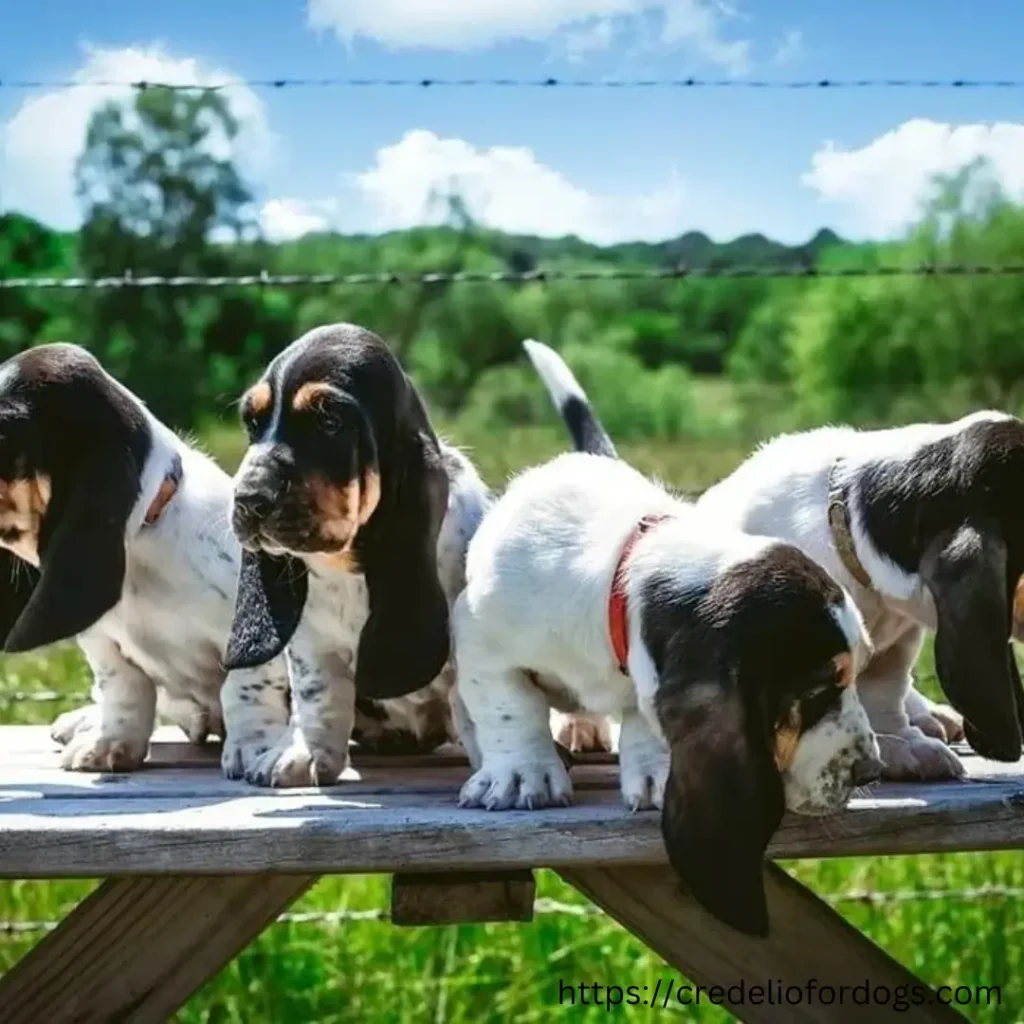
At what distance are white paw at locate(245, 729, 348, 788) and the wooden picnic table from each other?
0.12 ft

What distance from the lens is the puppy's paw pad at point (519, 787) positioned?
2.85 metres

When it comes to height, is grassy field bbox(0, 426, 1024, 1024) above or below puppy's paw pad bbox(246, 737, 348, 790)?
below

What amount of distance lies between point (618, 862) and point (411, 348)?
5714mm

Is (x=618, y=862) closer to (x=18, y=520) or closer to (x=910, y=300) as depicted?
(x=18, y=520)

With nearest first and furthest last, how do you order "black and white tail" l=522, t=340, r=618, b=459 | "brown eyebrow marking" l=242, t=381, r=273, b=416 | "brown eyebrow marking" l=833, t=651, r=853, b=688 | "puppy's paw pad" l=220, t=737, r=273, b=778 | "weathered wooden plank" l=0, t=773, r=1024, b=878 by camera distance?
"brown eyebrow marking" l=833, t=651, r=853, b=688 < "weathered wooden plank" l=0, t=773, r=1024, b=878 < "brown eyebrow marking" l=242, t=381, r=273, b=416 < "puppy's paw pad" l=220, t=737, r=273, b=778 < "black and white tail" l=522, t=340, r=618, b=459

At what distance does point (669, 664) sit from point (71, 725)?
1.64 m

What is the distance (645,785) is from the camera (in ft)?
9.18

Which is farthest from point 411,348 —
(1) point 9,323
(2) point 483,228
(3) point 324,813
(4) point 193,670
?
(3) point 324,813

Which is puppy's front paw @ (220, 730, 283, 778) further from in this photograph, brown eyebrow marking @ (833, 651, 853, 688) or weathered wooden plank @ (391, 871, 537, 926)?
brown eyebrow marking @ (833, 651, 853, 688)

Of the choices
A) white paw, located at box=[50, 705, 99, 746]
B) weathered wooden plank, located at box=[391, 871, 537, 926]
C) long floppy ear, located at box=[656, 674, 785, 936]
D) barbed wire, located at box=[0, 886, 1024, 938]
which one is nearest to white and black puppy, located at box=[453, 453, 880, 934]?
long floppy ear, located at box=[656, 674, 785, 936]

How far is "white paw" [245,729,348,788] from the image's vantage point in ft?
10.3

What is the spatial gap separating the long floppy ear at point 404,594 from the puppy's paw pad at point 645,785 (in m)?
0.40

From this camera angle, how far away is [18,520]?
3135 mm

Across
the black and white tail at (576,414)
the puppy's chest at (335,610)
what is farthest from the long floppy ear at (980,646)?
the black and white tail at (576,414)
